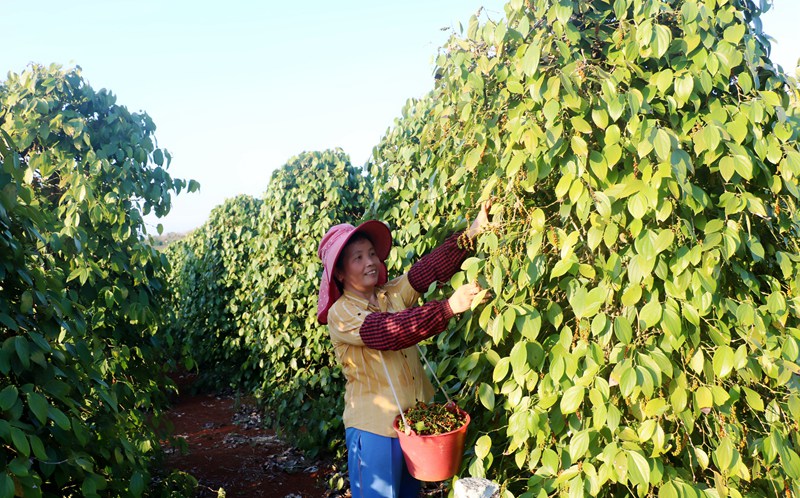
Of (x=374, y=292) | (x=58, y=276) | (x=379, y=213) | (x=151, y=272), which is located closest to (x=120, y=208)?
(x=151, y=272)

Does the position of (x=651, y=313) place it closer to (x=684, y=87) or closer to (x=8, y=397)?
(x=684, y=87)

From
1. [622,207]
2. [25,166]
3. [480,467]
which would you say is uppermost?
[25,166]

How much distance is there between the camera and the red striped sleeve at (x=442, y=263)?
2383 millimetres

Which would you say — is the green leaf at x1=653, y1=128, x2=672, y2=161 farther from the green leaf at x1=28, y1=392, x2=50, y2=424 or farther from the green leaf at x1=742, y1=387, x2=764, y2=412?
the green leaf at x1=28, y1=392, x2=50, y2=424

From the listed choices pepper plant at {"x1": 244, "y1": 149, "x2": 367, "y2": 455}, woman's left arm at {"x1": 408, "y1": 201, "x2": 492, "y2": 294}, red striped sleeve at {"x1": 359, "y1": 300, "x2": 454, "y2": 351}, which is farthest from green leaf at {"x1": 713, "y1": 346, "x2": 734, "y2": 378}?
pepper plant at {"x1": 244, "y1": 149, "x2": 367, "y2": 455}

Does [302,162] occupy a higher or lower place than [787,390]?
higher

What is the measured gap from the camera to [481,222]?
6.52ft

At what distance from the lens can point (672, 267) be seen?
159 cm

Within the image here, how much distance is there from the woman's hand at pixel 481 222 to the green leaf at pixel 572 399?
1.81ft

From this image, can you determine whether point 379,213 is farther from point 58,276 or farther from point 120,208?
point 58,276

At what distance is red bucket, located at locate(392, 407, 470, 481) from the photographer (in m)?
1.94

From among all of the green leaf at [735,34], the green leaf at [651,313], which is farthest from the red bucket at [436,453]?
the green leaf at [735,34]

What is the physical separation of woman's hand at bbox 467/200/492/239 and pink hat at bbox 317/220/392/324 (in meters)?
0.50

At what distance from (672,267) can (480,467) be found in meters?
0.81
